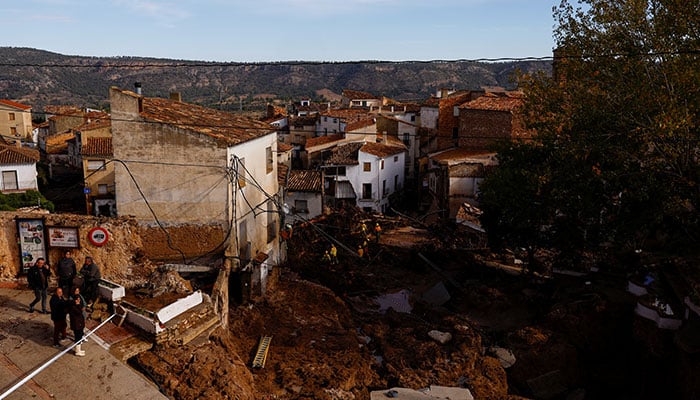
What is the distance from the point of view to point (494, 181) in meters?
25.4

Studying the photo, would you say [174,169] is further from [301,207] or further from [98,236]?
[301,207]

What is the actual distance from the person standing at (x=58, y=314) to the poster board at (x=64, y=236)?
3932 millimetres

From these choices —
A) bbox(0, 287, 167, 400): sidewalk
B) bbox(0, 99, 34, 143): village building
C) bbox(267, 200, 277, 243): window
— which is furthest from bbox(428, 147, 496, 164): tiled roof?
bbox(0, 99, 34, 143): village building

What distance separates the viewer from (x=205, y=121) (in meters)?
21.0

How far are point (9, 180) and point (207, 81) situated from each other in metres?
143

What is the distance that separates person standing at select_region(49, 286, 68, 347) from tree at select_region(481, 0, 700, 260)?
47.6 feet

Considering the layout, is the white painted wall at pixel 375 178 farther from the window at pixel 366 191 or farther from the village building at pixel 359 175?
the window at pixel 366 191

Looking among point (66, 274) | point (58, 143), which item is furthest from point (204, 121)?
point (58, 143)

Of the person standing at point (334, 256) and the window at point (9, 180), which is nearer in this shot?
the person standing at point (334, 256)

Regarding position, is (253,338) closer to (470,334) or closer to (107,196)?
(470,334)

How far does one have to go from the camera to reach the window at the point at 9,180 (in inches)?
1776

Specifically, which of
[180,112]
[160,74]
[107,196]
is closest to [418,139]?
[107,196]

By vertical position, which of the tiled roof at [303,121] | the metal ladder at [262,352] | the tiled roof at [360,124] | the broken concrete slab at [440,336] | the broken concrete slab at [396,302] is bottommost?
the broken concrete slab at [396,302]

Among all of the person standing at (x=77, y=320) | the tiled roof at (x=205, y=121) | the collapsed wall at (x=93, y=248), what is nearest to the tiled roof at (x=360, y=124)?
the tiled roof at (x=205, y=121)
